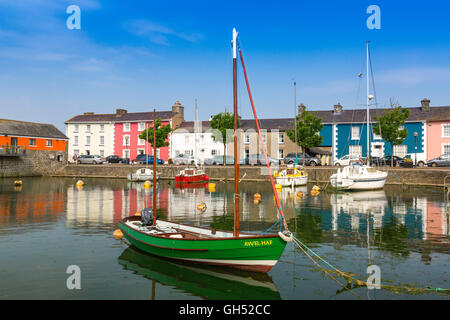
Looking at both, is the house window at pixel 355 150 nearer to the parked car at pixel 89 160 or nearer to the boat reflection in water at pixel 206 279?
the parked car at pixel 89 160

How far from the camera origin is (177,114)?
7681 cm

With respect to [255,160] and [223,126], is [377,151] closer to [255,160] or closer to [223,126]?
[255,160]

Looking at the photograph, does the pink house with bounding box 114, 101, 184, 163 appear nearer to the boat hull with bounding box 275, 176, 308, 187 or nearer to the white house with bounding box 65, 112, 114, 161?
the white house with bounding box 65, 112, 114, 161

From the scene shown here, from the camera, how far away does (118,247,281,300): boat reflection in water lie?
11133 millimetres

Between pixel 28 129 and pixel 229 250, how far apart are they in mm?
63821

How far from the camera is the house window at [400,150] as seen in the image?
6012cm

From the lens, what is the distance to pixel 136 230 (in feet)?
49.7

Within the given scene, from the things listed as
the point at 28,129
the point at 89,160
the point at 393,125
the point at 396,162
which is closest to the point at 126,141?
the point at 89,160

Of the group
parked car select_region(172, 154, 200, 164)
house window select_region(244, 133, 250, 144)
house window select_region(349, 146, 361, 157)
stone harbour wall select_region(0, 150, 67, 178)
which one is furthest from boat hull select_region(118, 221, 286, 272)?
stone harbour wall select_region(0, 150, 67, 178)

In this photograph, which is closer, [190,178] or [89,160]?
[190,178]

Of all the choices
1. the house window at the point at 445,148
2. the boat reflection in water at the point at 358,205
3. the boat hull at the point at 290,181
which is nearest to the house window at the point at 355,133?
the house window at the point at 445,148

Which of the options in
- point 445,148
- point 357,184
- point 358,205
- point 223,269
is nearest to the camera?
point 223,269
